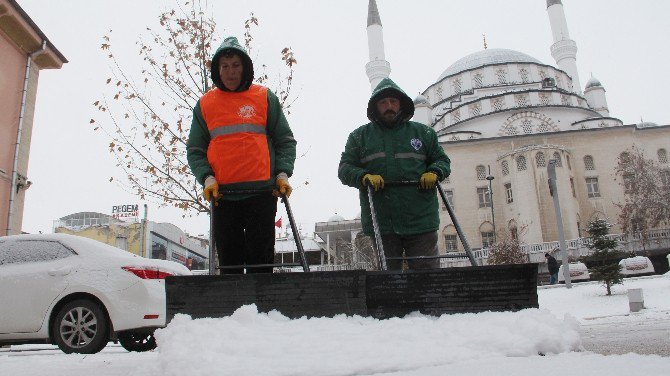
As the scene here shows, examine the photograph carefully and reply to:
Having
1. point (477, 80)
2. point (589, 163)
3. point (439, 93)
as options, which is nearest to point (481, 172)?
point (589, 163)

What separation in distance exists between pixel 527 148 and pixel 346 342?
4422 centimetres

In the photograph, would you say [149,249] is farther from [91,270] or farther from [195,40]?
[91,270]

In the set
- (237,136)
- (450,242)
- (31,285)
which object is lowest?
(31,285)

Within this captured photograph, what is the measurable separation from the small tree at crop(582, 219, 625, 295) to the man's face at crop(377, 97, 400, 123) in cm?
1261

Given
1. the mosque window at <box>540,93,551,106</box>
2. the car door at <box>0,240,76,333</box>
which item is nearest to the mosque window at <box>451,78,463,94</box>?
the mosque window at <box>540,93,551,106</box>

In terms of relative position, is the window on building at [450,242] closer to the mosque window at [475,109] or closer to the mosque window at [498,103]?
the mosque window at [475,109]

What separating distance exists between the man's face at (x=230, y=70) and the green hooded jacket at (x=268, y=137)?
37 mm

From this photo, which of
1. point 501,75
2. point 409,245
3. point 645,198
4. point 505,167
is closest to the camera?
point 409,245

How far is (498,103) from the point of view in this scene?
52062 millimetres

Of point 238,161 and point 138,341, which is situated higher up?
point 238,161

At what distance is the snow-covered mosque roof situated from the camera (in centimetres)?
5931

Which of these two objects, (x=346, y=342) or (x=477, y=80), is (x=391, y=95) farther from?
(x=477, y=80)

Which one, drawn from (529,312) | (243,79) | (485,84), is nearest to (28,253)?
(243,79)

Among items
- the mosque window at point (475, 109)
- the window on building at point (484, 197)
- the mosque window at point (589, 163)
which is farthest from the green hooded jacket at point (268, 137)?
the mosque window at point (475, 109)
